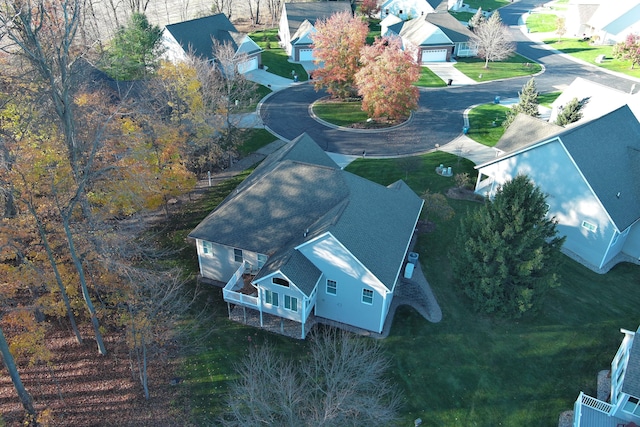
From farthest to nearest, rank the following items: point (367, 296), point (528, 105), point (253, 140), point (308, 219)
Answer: point (253, 140) → point (528, 105) → point (308, 219) → point (367, 296)

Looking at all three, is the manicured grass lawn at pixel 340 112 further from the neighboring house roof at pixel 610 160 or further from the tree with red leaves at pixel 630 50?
the tree with red leaves at pixel 630 50

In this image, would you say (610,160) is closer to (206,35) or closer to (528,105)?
(528,105)

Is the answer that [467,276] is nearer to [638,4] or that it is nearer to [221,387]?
[221,387]

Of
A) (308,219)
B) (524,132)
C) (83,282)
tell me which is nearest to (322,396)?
(308,219)

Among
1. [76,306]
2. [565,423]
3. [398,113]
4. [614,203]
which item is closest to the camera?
[565,423]

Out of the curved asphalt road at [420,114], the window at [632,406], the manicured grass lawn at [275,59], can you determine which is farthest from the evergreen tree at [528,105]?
the window at [632,406]

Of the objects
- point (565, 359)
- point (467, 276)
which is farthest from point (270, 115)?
point (565, 359)

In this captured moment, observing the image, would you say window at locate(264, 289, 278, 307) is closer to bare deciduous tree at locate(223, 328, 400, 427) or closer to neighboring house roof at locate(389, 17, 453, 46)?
bare deciduous tree at locate(223, 328, 400, 427)
